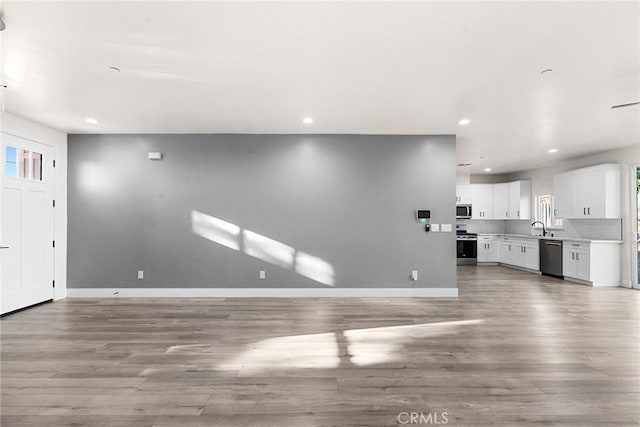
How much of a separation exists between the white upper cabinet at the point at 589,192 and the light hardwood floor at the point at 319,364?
283 cm

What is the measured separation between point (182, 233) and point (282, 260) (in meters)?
1.80

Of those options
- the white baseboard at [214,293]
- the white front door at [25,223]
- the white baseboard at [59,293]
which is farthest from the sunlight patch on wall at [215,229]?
the white baseboard at [59,293]

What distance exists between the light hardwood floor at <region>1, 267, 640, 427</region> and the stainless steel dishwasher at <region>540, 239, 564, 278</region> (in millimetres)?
2822

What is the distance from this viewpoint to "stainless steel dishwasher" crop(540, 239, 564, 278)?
772 cm

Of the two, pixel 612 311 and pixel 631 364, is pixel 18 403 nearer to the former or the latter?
pixel 631 364

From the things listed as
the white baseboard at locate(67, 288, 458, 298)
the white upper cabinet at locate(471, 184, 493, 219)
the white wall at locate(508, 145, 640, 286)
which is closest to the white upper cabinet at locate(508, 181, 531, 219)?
the white upper cabinet at locate(471, 184, 493, 219)

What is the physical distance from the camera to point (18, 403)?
95.0 inches

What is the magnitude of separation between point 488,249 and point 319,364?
8.62m

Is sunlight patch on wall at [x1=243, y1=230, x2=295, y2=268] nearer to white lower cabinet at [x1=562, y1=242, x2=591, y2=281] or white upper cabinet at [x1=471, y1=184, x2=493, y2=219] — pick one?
white lower cabinet at [x1=562, y1=242, x2=591, y2=281]

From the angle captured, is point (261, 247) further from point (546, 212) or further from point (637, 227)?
point (546, 212)

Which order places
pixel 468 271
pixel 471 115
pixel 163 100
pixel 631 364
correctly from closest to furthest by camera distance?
pixel 631 364 < pixel 163 100 < pixel 471 115 < pixel 468 271

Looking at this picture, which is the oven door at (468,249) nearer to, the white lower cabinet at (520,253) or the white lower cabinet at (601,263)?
the white lower cabinet at (520,253)

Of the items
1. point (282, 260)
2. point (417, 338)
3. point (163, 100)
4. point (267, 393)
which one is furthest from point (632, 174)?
point (163, 100)

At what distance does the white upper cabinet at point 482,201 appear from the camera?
1030 centimetres
